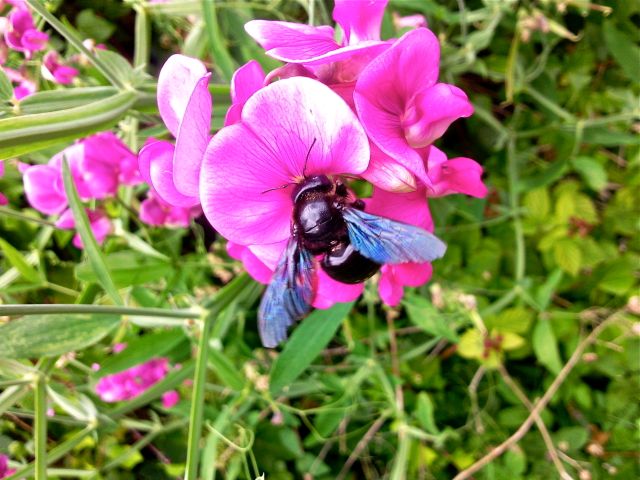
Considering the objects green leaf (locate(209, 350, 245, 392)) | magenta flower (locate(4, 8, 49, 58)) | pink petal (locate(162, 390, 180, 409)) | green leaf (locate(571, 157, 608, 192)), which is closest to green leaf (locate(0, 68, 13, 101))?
magenta flower (locate(4, 8, 49, 58))

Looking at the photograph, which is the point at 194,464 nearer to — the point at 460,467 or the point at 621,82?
the point at 460,467

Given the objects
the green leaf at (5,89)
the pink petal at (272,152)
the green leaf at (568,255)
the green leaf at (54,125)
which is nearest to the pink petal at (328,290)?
the pink petal at (272,152)

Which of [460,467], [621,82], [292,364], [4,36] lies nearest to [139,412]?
[292,364]

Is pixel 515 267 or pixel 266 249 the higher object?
pixel 266 249

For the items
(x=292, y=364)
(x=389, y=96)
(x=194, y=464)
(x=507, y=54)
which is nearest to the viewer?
(x=389, y=96)

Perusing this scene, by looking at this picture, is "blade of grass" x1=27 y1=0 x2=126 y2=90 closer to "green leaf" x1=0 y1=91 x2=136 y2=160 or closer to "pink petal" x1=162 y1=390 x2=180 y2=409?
"green leaf" x1=0 y1=91 x2=136 y2=160

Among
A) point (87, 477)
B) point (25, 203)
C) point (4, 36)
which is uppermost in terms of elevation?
point (4, 36)

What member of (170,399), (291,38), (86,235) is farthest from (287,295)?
(170,399)
